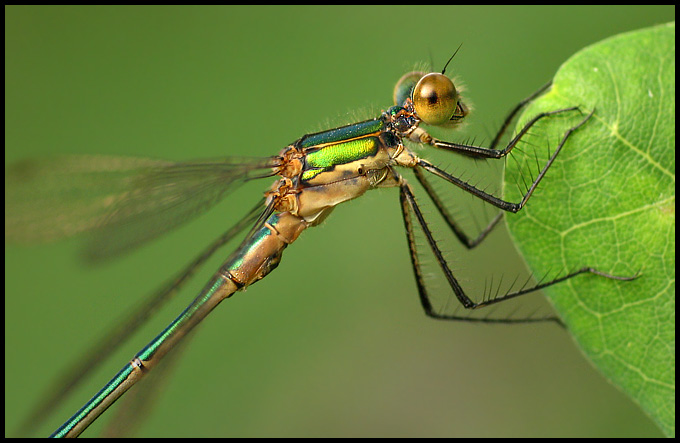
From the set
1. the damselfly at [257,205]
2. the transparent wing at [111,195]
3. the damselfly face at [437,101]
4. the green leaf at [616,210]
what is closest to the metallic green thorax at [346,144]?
the damselfly at [257,205]

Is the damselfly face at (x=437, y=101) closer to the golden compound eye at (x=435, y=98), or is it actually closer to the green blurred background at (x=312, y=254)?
the golden compound eye at (x=435, y=98)

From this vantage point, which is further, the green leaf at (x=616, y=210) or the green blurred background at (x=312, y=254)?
the green blurred background at (x=312, y=254)

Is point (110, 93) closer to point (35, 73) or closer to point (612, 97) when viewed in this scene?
point (35, 73)

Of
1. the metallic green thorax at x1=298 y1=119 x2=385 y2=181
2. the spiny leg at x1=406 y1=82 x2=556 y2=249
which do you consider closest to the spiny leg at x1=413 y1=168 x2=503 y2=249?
the spiny leg at x1=406 y1=82 x2=556 y2=249

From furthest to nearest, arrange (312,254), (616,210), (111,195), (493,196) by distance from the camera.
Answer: (312,254) → (111,195) → (493,196) → (616,210)

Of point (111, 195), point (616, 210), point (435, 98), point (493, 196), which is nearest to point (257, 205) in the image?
point (111, 195)

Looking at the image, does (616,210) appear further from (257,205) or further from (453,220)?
(257,205)

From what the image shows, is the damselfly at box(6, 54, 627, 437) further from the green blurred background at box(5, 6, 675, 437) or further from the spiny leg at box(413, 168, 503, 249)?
the green blurred background at box(5, 6, 675, 437)
